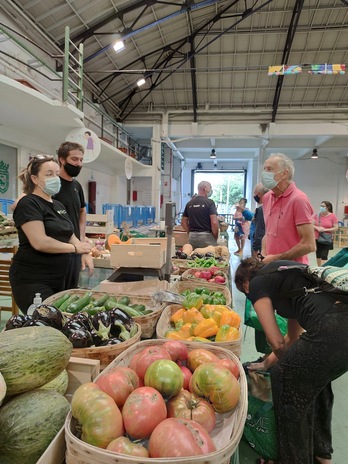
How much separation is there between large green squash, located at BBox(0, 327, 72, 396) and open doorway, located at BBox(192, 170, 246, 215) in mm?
18264

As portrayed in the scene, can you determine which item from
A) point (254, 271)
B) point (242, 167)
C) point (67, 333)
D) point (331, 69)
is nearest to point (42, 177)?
point (67, 333)

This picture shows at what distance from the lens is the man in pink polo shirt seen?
2369mm

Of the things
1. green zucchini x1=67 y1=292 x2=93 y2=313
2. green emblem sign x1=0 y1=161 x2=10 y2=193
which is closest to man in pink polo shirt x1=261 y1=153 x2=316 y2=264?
green zucchini x1=67 y1=292 x2=93 y2=313

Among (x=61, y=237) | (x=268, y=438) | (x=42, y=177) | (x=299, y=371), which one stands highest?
(x=42, y=177)

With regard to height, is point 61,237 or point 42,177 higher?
point 42,177

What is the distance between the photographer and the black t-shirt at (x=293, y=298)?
1.51 m

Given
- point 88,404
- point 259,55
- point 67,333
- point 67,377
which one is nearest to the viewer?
point 88,404

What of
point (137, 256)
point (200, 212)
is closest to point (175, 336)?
point (137, 256)

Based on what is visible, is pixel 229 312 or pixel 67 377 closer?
pixel 67 377

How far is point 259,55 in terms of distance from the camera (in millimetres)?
9398

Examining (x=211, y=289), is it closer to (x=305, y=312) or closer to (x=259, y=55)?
(x=305, y=312)

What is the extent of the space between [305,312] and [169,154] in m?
13.8

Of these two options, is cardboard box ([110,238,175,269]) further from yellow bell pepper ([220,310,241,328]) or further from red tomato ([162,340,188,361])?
red tomato ([162,340,188,361])

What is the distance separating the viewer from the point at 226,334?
1632mm
